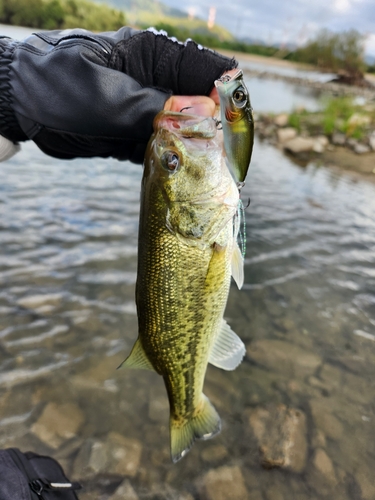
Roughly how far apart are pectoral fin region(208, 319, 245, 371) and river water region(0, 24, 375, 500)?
110cm

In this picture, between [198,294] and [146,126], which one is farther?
[146,126]

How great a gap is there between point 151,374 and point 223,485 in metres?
1.18

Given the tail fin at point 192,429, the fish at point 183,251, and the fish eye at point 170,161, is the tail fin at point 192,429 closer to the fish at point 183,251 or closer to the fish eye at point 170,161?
the fish at point 183,251

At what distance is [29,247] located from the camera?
506 centimetres

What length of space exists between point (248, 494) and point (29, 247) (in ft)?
13.2

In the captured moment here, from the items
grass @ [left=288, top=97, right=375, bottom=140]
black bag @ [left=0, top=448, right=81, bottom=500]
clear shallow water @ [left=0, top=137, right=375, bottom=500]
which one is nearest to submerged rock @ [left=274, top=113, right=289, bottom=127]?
grass @ [left=288, top=97, right=375, bottom=140]

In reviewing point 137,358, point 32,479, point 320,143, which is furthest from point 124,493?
point 320,143

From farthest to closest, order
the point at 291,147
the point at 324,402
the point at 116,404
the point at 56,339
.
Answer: the point at 291,147, the point at 56,339, the point at 324,402, the point at 116,404

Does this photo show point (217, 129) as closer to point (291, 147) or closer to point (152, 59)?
point (152, 59)

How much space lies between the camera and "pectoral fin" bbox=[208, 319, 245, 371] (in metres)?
2.35

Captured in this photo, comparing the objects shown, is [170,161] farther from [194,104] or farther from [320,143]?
[320,143]

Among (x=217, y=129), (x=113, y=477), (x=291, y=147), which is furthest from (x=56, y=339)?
(x=291, y=147)

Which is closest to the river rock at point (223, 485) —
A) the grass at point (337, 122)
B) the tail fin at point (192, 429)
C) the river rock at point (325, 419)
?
the tail fin at point (192, 429)

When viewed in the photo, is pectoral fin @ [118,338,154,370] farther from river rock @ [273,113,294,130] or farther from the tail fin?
river rock @ [273,113,294,130]
